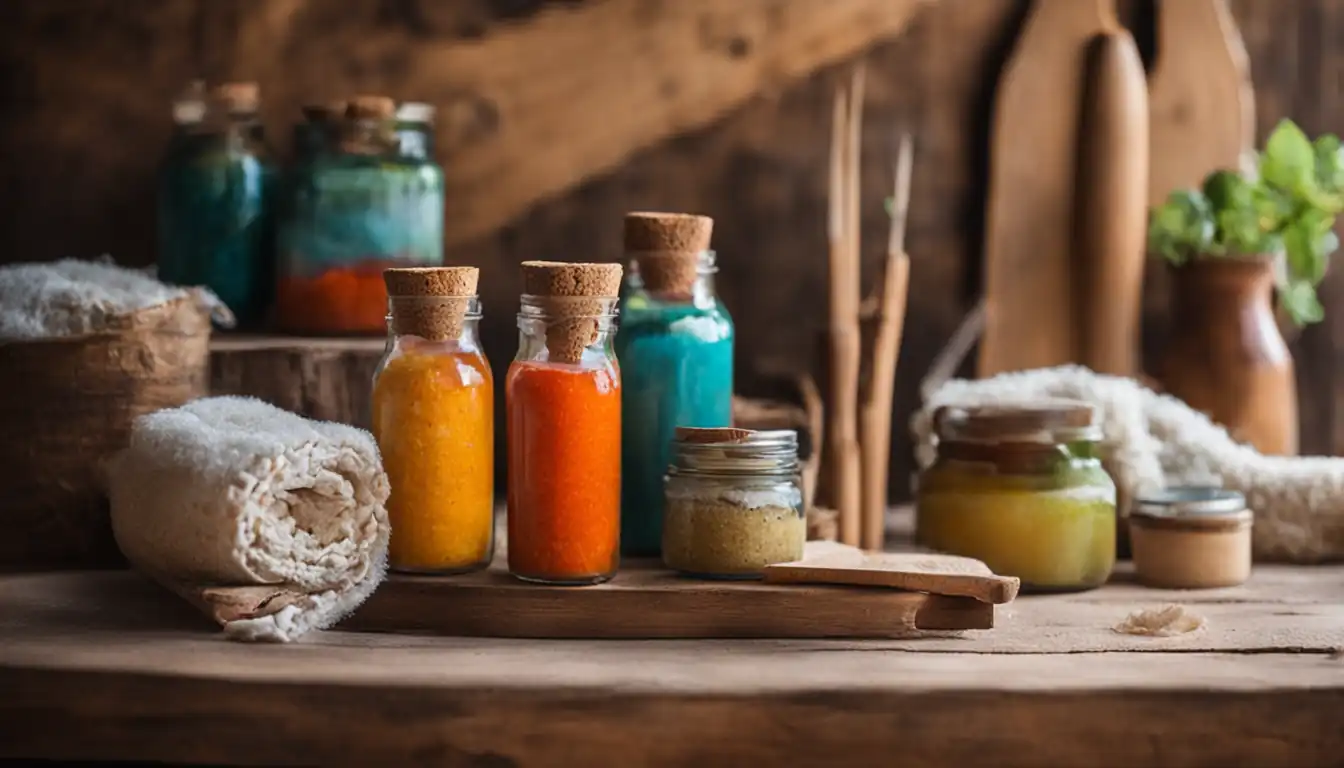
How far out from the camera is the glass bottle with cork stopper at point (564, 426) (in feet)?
3.41

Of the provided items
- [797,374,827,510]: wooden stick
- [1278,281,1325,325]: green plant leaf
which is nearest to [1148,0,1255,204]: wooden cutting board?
[1278,281,1325,325]: green plant leaf

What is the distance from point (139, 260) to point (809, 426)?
2.38 feet

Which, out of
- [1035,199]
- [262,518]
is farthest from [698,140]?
[262,518]

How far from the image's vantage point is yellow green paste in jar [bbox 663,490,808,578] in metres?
1.05

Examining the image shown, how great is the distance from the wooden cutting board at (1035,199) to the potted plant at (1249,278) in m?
0.13

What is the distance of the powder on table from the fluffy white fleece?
0.37 metres

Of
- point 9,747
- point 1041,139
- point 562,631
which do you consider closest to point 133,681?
point 9,747

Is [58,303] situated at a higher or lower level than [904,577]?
higher

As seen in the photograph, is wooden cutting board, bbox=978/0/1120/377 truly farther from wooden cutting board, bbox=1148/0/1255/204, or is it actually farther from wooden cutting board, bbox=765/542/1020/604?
wooden cutting board, bbox=765/542/1020/604

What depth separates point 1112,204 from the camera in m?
1.50

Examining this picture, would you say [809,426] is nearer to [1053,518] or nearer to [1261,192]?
[1053,518]

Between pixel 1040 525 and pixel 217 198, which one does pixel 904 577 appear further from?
pixel 217 198

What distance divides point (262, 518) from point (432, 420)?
14 centimetres

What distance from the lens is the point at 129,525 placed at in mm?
1078
